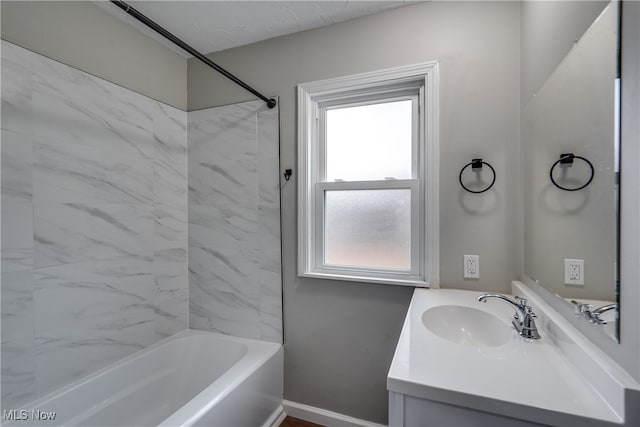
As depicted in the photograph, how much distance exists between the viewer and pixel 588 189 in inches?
32.6

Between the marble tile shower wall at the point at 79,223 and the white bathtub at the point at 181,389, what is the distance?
90 mm

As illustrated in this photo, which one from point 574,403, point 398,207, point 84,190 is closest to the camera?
point 574,403

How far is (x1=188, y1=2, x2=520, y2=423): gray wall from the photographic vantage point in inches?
58.4

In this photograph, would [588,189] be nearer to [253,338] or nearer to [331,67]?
[331,67]

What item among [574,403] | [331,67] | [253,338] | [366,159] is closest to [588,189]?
[574,403]

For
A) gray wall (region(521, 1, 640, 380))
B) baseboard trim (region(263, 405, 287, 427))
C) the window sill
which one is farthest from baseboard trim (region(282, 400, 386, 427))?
gray wall (region(521, 1, 640, 380))

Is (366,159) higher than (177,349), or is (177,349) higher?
(366,159)

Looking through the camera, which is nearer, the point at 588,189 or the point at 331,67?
the point at 588,189

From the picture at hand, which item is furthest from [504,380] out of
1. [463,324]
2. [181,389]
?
[181,389]

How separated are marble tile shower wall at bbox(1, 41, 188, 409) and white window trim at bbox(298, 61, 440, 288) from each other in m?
1.03

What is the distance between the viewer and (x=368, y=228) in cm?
184

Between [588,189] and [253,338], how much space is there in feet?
6.59

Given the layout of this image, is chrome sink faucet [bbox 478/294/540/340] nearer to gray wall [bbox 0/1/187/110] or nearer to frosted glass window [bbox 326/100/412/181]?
frosted glass window [bbox 326/100/412/181]

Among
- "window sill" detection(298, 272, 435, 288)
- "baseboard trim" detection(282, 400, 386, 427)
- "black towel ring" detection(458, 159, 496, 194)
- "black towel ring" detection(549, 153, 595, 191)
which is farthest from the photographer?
"baseboard trim" detection(282, 400, 386, 427)
